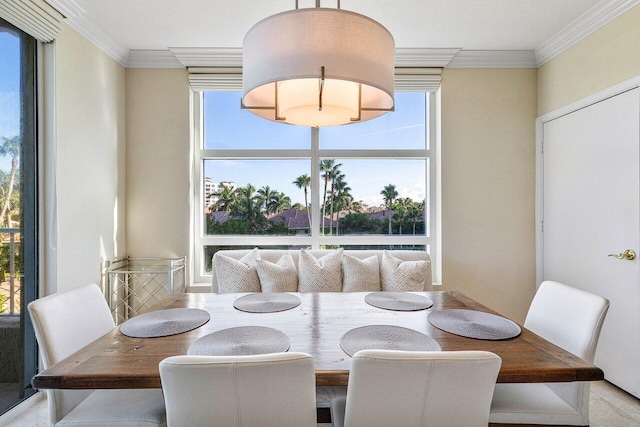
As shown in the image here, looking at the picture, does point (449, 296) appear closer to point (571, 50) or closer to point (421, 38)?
point (421, 38)

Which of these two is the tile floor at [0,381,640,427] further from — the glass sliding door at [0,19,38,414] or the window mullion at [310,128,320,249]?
the window mullion at [310,128,320,249]

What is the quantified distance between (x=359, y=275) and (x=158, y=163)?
2.00m

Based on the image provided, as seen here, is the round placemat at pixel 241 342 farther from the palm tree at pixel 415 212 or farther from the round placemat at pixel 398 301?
the palm tree at pixel 415 212

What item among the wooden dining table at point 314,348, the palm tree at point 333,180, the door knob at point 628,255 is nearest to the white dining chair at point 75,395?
the wooden dining table at point 314,348

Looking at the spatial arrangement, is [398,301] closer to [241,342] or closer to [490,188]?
[241,342]

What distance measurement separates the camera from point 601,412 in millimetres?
1930

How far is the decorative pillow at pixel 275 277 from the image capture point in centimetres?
238

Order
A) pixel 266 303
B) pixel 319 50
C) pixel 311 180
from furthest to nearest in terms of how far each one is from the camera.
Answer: pixel 311 180, pixel 266 303, pixel 319 50

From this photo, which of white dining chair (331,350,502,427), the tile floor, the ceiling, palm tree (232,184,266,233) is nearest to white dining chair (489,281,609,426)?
white dining chair (331,350,502,427)

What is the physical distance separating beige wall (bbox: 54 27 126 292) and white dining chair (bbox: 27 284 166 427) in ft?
3.06

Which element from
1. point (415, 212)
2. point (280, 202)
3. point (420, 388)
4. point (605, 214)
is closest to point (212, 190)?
point (280, 202)

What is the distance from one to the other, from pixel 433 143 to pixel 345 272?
1506mm

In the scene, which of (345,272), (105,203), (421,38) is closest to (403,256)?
(345,272)

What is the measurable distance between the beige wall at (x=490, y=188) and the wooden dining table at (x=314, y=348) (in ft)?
4.30
